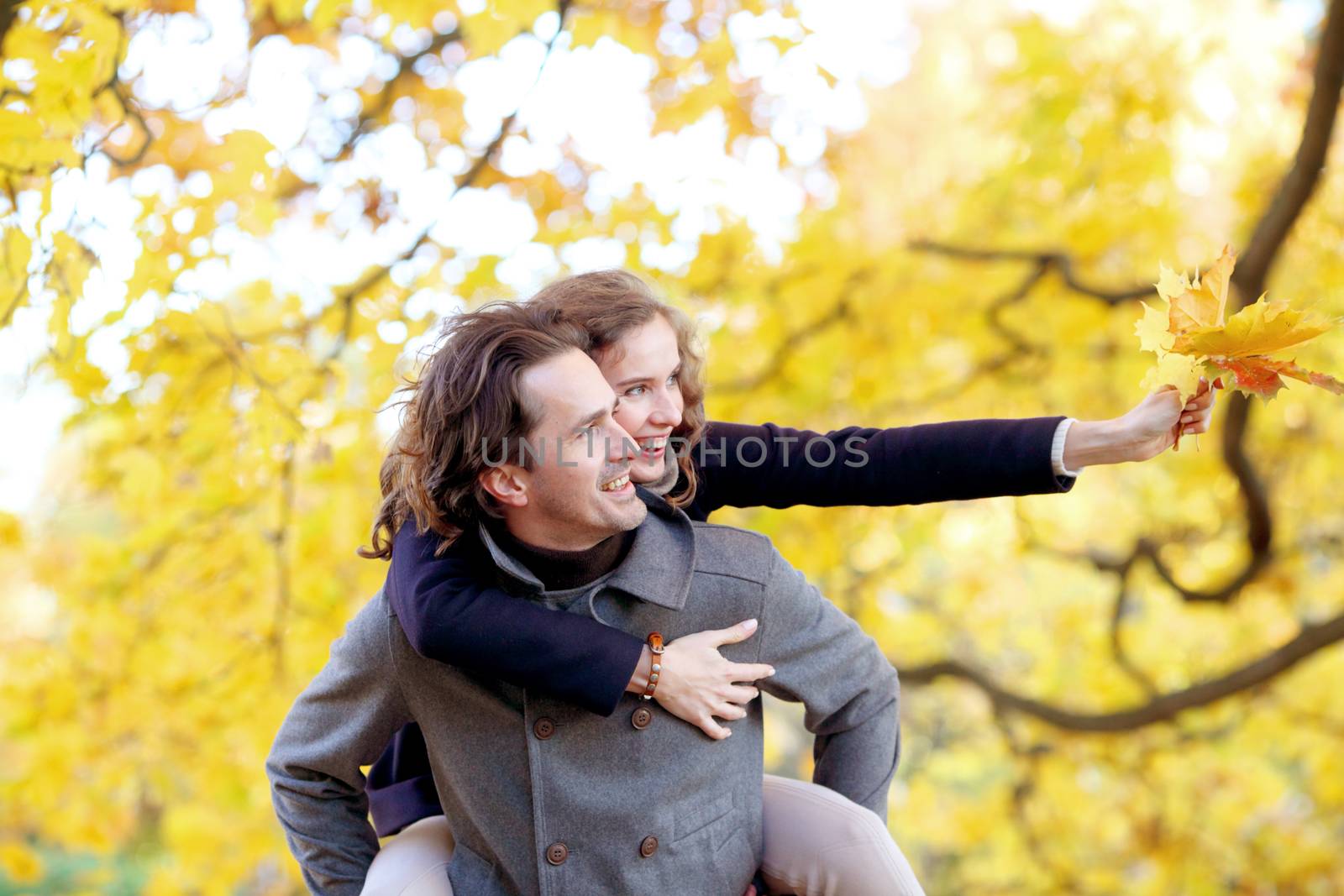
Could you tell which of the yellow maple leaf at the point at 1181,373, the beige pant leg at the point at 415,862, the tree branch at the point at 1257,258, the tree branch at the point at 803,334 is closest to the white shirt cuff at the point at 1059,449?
the yellow maple leaf at the point at 1181,373

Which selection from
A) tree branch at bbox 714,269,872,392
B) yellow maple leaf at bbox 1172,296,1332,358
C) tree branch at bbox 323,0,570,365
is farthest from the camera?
tree branch at bbox 714,269,872,392

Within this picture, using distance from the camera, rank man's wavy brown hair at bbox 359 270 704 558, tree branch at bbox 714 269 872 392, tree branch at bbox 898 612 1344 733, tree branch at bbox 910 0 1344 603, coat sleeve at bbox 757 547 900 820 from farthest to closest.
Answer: tree branch at bbox 714 269 872 392
tree branch at bbox 898 612 1344 733
tree branch at bbox 910 0 1344 603
coat sleeve at bbox 757 547 900 820
man's wavy brown hair at bbox 359 270 704 558

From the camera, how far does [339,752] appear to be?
189 centimetres

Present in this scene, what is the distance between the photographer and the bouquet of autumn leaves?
156 centimetres

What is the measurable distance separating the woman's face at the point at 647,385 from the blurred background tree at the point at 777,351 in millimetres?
373

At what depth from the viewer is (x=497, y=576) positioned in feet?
6.22

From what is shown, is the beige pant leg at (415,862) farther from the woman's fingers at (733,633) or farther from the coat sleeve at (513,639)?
the woman's fingers at (733,633)

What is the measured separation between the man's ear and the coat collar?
60 millimetres

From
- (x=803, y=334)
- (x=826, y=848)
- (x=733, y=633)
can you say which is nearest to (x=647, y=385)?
(x=733, y=633)

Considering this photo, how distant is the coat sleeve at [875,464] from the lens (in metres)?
1.79

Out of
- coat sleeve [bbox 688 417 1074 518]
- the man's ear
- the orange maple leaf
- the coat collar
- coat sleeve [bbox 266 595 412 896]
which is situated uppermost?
the orange maple leaf

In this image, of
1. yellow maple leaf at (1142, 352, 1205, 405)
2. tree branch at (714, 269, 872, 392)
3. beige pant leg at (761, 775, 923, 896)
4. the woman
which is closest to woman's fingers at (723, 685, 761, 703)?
the woman

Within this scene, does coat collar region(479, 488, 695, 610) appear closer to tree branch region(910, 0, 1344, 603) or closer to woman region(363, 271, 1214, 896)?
woman region(363, 271, 1214, 896)

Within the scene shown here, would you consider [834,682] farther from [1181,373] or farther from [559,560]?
[1181,373]
